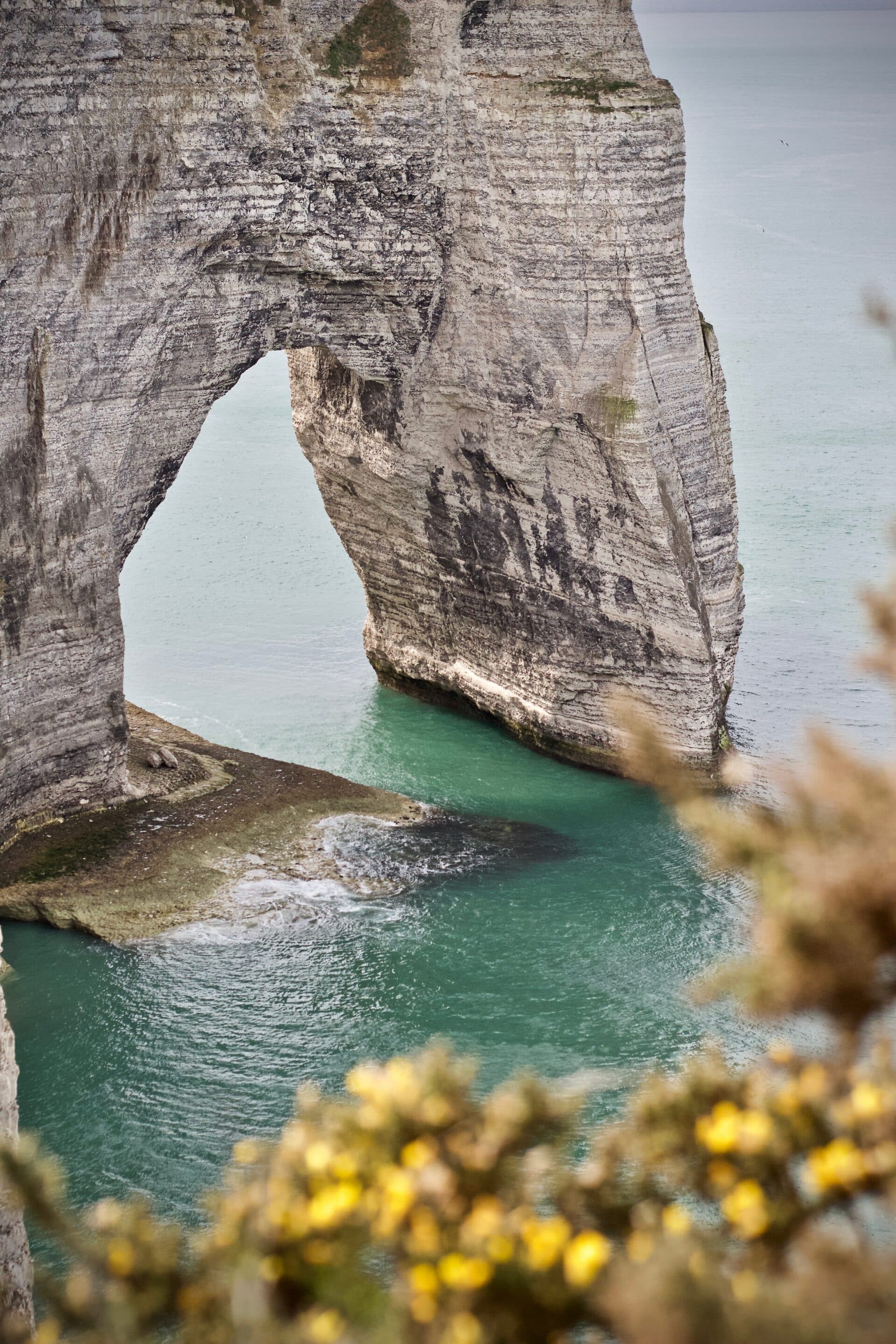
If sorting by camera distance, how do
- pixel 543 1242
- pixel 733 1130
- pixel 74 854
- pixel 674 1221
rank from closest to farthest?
pixel 543 1242 → pixel 674 1221 → pixel 733 1130 → pixel 74 854

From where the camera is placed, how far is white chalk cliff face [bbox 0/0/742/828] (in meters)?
19.1

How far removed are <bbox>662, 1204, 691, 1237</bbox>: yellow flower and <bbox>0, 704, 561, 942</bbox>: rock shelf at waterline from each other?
13.4 m

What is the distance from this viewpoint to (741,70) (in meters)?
139

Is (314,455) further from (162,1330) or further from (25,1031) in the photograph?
(162,1330)

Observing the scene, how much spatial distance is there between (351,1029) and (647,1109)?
447 inches

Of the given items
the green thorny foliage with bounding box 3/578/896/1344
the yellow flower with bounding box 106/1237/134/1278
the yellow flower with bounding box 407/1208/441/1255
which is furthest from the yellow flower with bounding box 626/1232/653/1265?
the yellow flower with bounding box 106/1237/134/1278

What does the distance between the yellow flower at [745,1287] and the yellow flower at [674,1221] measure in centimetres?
24

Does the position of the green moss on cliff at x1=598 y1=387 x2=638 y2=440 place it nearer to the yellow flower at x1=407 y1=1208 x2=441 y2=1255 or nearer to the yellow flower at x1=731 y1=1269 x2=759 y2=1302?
the yellow flower at x1=407 y1=1208 x2=441 y2=1255

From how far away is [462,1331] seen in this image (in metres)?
5.65

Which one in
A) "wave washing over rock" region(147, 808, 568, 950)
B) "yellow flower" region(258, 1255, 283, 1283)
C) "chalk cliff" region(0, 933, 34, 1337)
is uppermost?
"yellow flower" region(258, 1255, 283, 1283)

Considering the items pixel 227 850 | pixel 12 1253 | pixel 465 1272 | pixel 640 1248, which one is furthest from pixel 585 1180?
pixel 227 850

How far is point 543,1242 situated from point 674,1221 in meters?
0.63

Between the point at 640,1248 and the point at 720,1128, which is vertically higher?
the point at 720,1128

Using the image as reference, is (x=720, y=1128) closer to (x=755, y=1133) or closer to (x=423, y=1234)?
(x=755, y=1133)
